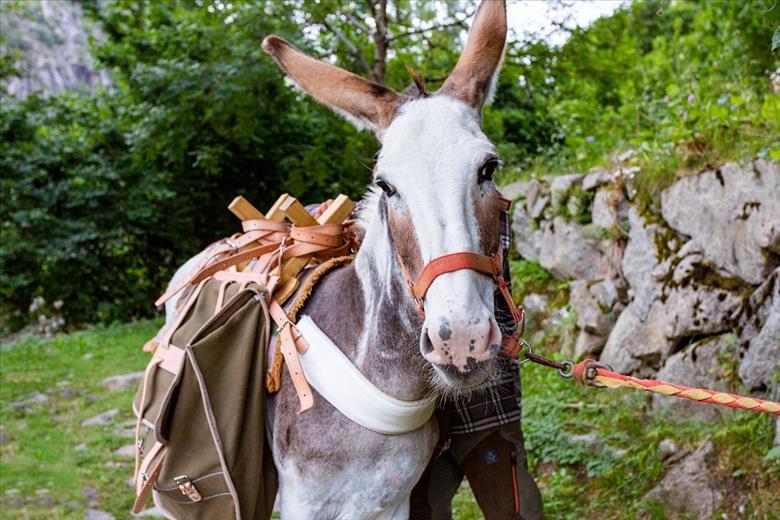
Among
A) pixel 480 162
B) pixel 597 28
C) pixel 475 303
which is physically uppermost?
pixel 597 28

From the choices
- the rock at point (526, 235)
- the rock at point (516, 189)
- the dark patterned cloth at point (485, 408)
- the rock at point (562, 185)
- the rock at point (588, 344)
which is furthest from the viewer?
the rock at point (516, 189)

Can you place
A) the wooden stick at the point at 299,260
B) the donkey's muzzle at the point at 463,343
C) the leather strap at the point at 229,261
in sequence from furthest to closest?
the leather strap at the point at 229,261 → the wooden stick at the point at 299,260 → the donkey's muzzle at the point at 463,343

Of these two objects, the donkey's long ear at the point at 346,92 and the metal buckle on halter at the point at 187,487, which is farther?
the metal buckle on halter at the point at 187,487

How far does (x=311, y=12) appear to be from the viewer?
22.4ft

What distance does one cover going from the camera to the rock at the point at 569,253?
5.12 metres

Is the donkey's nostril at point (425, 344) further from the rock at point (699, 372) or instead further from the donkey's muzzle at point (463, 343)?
the rock at point (699, 372)

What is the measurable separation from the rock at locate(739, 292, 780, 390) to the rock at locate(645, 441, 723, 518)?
0.38m

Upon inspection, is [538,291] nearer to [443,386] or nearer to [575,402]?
[575,402]

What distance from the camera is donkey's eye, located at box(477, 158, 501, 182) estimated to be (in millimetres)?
1702

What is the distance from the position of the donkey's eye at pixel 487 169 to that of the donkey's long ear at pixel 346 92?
34 centimetres

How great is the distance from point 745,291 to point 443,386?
2.48 m

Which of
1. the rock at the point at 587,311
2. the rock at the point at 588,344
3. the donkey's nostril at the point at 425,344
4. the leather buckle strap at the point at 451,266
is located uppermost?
the leather buckle strap at the point at 451,266

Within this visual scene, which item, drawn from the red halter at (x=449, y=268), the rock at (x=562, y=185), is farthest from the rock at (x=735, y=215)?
the red halter at (x=449, y=268)

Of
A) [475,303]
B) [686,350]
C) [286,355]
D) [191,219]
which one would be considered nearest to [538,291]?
[686,350]
